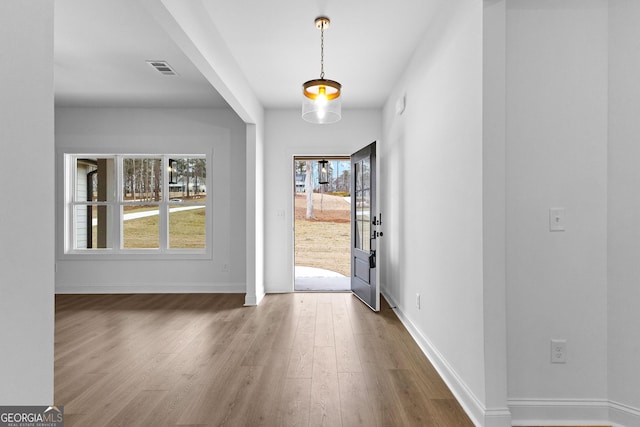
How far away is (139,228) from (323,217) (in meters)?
4.73

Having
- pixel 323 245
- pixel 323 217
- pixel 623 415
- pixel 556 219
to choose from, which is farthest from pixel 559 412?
pixel 323 217

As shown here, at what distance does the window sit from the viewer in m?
5.58

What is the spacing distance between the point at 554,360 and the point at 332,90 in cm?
246

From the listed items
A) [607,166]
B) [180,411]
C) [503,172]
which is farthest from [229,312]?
[607,166]

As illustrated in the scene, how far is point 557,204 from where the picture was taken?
6.84 ft

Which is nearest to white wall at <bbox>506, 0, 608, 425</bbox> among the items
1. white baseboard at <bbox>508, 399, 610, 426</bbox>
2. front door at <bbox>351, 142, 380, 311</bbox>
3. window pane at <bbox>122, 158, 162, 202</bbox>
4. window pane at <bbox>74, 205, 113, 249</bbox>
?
white baseboard at <bbox>508, 399, 610, 426</bbox>

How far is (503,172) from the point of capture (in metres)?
2.01

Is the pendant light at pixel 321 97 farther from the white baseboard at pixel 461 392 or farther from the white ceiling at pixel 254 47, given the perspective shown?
the white baseboard at pixel 461 392

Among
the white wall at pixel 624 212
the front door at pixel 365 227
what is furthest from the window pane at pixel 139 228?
the white wall at pixel 624 212

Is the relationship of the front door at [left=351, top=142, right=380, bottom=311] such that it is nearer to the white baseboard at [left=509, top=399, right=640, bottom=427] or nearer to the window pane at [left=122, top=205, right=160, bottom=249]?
the white baseboard at [left=509, top=399, right=640, bottom=427]

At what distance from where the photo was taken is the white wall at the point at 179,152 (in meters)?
5.46

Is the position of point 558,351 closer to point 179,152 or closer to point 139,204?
point 179,152

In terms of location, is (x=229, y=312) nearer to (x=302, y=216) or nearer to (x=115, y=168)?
(x=115, y=168)

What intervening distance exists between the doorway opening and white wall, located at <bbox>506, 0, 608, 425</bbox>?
21.8 ft
